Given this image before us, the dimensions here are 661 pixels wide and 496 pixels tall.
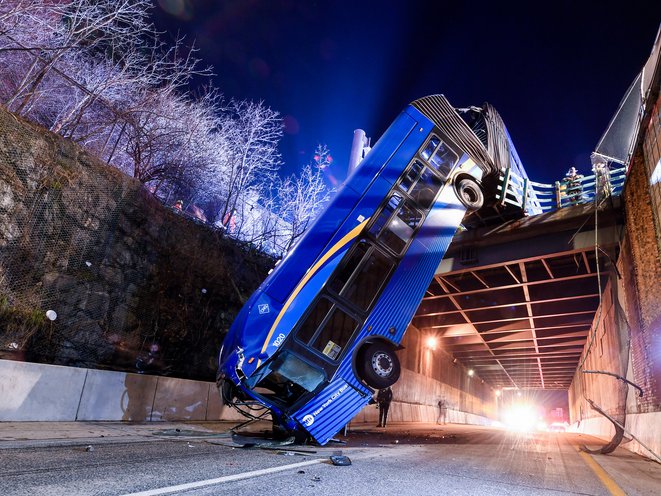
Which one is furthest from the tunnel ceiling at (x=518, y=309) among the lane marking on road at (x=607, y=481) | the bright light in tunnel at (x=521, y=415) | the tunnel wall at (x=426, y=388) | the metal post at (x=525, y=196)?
the bright light in tunnel at (x=521, y=415)

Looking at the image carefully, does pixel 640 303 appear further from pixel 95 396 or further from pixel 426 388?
pixel 426 388

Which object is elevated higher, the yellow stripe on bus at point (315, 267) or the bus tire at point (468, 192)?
the bus tire at point (468, 192)

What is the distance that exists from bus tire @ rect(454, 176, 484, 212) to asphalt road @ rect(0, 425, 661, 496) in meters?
5.21

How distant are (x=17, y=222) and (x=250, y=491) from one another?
352 inches

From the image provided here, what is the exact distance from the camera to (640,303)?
28.7 feet

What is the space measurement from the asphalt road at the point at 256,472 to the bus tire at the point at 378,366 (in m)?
1.11

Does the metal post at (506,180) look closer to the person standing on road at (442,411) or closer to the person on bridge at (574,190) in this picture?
the person on bridge at (574,190)

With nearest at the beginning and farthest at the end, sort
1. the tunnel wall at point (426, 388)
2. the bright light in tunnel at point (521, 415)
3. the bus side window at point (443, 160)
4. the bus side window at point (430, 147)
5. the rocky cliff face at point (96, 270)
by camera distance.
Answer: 1. the bus side window at point (430, 147)
2. the bus side window at point (443, 160)
3. the rocky cliff face at point (96, 270)
4. the tunnel wall at point (426, 388)
5. the bright light in tunnel at point (521, 415)

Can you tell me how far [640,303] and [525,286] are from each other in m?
5.94

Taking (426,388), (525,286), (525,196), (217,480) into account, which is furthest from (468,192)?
(426,388)

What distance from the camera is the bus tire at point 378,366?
20.5 ft

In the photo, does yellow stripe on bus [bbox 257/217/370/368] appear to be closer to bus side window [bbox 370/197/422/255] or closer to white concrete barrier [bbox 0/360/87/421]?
bus side window [bbox 370/197/422/255]

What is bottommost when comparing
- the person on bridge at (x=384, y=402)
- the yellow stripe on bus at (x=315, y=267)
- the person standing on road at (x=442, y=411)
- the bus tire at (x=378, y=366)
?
the person standing on road at (x=442, y=411)

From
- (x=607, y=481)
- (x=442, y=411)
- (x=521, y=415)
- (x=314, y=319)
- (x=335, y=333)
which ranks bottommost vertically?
(x=521, y=415)
